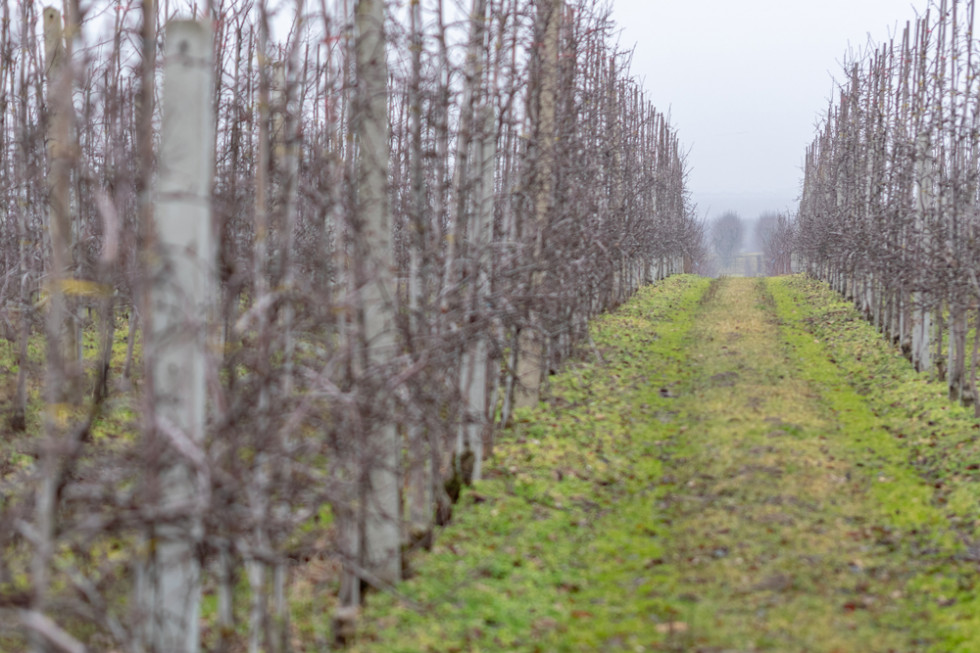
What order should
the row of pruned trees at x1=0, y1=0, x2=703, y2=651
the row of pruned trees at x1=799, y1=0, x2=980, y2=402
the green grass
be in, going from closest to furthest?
1. the row of pruned trees at x1=0, y1=0, x2=703, y2=651
2. the green grass
3. the row of pruned trees at x1=799, y1=0, x2=980, y2=402

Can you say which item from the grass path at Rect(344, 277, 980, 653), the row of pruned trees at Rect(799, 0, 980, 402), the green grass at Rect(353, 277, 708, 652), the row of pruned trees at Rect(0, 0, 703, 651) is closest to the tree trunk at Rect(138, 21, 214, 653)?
the row of pruned trees at Rect(0, 0, 703, 651)

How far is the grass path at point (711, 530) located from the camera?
6.25 metres

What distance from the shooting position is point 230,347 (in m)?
5.50

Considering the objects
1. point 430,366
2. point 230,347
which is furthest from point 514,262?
point 230,347

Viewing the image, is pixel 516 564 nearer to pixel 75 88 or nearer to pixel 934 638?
pixel 934 638

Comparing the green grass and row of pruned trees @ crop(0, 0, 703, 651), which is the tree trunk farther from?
the green grass

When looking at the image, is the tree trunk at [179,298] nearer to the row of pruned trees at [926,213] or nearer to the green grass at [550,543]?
the green grass at [550,543]

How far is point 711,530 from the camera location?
8.34m

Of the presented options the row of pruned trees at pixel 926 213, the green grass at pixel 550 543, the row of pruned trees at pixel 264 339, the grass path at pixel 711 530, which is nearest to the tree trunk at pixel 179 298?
the row of pruned trees at pixel 264 339

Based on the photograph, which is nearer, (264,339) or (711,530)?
(264,339)

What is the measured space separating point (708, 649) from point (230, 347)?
4.23 metres

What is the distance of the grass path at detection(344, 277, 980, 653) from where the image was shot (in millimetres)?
6250

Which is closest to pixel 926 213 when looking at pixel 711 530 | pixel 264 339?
pixel 711 530

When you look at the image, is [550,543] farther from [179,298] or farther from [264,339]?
[179,298]
